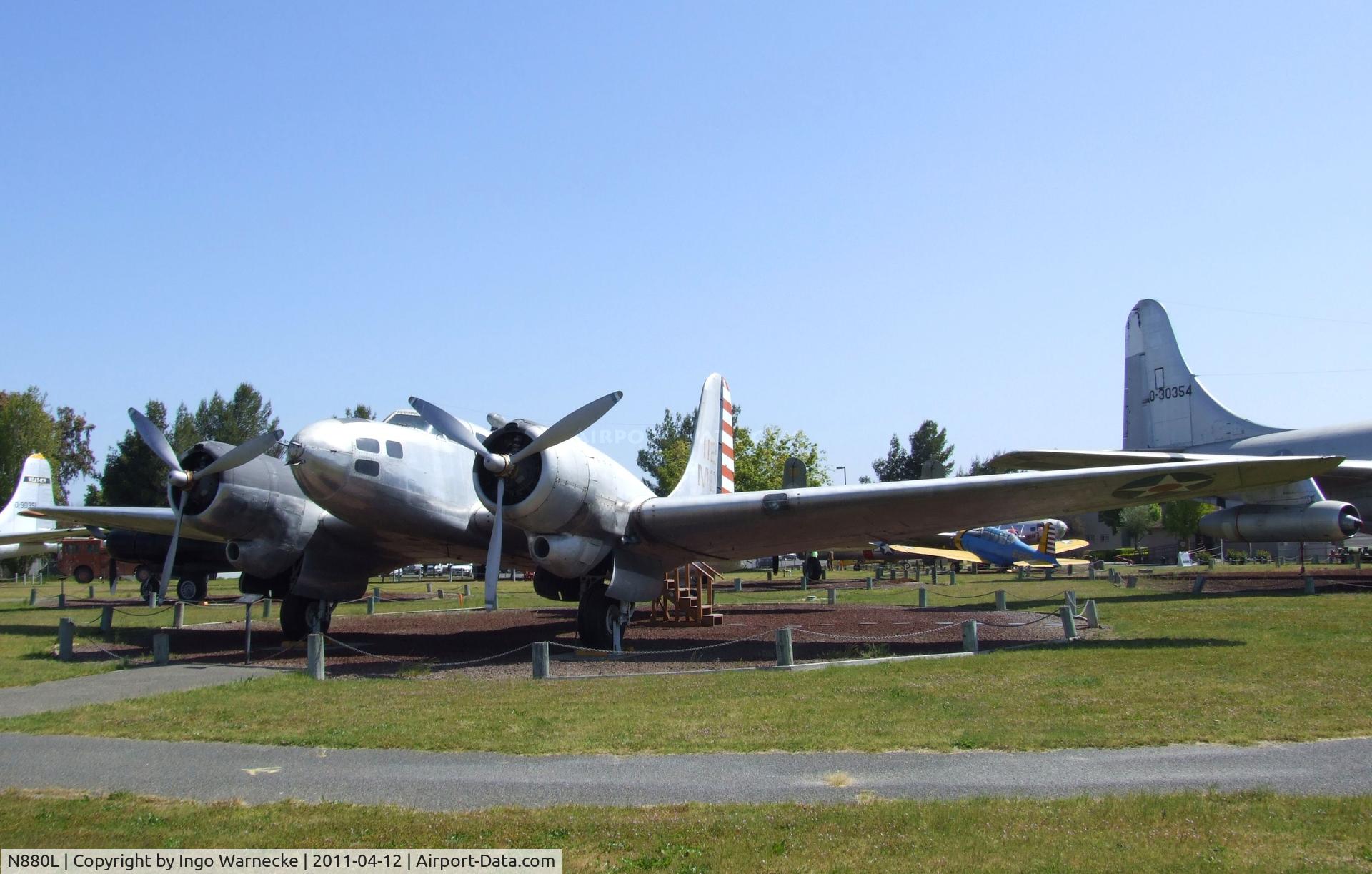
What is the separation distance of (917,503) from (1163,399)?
2461 centimetres

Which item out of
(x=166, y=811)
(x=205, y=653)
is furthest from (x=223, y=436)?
(x=166, y=811)

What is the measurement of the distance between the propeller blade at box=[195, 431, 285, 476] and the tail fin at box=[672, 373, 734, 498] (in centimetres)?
912

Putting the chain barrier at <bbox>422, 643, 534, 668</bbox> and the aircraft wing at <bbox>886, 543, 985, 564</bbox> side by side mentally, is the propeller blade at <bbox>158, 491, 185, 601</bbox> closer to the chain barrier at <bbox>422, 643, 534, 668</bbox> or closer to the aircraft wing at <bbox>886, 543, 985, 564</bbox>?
the chain barrier at <bbox>422, 643, 534, 668</bbox>

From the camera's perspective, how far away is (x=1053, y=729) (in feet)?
28.7

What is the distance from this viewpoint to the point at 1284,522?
28.0 m

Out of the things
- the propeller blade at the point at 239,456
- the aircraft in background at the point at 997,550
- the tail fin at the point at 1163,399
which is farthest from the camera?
the aircraft in background at the point at 997,550

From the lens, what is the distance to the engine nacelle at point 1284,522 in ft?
89.1

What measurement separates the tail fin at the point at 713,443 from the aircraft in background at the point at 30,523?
1023 inches

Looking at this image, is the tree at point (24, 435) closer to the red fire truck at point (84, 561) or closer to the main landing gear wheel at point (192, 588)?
the red fire truck at point (84, 561)

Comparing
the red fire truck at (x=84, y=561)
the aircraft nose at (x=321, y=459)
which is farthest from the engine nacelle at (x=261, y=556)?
the red fire truck at (x=84, y=561)

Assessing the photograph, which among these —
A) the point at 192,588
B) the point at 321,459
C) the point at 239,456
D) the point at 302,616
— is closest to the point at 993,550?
the point at 192,588

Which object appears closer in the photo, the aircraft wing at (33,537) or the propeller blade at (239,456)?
the propeller blade at (239,456)

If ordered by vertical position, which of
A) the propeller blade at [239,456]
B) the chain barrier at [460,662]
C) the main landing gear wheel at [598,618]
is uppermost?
the propeller blade at [239,456]

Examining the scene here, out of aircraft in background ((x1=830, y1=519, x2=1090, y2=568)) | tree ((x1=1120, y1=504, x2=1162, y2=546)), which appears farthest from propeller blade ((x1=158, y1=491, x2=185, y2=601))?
tree ((x1=1120, y1=504, x2=1162, y2=546))
